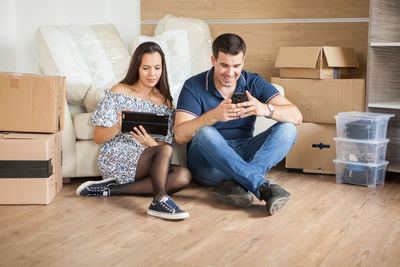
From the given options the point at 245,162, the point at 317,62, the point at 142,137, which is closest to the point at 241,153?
the point at 245,162

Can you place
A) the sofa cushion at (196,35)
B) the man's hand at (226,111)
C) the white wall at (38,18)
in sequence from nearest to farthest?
the man's hand at (226,111), the sofa cushion at (196,35), the white wall at (38,18)

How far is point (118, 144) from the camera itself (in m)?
2.31

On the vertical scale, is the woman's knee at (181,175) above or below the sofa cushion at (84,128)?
below

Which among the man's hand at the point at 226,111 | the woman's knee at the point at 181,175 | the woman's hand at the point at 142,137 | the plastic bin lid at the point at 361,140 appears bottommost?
the woman's knee at the point at 181,175

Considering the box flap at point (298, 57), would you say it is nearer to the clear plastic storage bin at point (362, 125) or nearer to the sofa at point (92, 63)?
the sofa at point (92, 63)

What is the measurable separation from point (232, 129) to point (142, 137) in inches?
16.0

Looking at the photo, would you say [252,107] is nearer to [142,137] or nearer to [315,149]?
[142,137]

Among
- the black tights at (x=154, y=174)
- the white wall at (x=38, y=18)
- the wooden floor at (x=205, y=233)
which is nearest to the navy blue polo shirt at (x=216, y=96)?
the black tights at (x=154, y=174)

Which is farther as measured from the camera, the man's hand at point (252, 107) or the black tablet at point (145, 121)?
the black tablet at point (145, 121)

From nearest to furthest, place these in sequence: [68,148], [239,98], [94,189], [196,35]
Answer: [239,98]
[94,189]
[68,148]
[196,35]

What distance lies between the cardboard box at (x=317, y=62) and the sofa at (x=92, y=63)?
0.14 meters

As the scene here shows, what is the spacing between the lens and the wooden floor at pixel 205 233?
157 cm

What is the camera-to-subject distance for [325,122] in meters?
2.81

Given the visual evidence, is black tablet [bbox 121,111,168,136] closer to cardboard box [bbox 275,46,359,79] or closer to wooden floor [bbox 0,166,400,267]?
wooden floor [bbox 0,166,400,267]
